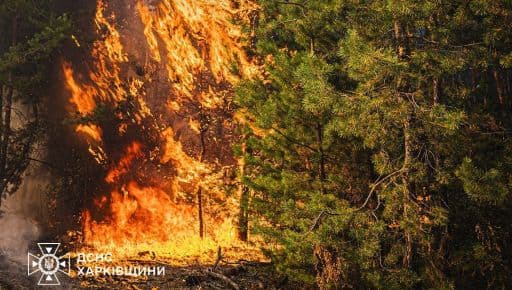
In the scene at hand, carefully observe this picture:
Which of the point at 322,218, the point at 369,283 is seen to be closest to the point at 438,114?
the point at 322,218

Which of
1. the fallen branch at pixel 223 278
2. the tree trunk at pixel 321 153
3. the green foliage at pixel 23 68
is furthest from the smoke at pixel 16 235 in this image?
the tree trunk at pixel 321 153

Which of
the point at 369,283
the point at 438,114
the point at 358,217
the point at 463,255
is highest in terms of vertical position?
the point at 438,114

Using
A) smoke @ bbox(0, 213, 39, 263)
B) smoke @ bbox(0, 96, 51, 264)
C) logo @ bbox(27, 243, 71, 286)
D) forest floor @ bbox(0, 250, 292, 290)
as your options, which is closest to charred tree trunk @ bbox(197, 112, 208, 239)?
forest floor @ bbox(0, 250, 292, 290)

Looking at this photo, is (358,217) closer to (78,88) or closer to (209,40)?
(209,40)

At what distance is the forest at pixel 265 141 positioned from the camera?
664 cm

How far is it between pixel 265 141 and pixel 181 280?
15.4 feet

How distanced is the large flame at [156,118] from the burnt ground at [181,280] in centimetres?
269

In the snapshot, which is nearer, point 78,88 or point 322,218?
point 322,218

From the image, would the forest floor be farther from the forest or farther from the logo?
the logo

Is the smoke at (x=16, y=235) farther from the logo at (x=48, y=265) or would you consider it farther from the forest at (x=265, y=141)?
the logo at (x=48, y=265)

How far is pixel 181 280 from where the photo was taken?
10.6 meters

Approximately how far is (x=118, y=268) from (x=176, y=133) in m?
5.15

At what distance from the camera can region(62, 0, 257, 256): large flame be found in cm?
1406

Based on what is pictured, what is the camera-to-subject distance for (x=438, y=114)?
611 cm
